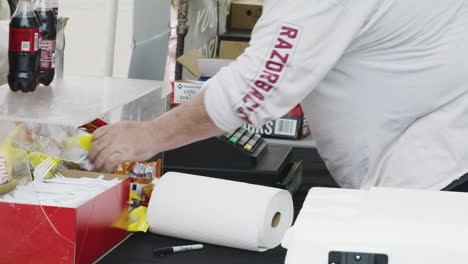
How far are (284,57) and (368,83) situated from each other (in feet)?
0.77

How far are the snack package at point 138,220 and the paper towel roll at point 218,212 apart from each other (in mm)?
27

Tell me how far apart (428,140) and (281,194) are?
1.04ft

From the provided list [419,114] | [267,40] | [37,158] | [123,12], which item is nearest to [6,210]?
[37,158]

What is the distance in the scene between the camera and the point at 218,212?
1.42 metres

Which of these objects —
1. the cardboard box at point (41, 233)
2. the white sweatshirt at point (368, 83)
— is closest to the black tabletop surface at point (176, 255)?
the cardboard box at point (41, 233)

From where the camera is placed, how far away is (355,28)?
1.30 metres

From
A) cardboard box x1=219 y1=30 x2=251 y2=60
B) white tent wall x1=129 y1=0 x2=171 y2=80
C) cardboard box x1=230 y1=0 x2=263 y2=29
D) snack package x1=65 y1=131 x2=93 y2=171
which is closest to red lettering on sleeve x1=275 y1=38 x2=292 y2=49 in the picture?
snack package x1=65 y1=131 x2=93 y2=171

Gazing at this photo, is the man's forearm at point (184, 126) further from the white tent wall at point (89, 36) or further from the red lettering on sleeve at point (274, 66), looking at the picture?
the white tent wall at point (89, 36)

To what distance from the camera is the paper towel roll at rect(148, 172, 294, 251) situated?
140 centimetres

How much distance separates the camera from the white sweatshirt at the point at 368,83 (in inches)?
51.1

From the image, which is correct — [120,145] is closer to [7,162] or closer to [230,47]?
[7,162]

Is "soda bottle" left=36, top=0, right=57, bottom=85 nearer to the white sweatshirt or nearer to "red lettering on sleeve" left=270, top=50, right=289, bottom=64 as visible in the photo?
the white sweatshirt

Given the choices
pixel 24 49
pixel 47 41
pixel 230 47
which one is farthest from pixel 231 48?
pixel 24 49

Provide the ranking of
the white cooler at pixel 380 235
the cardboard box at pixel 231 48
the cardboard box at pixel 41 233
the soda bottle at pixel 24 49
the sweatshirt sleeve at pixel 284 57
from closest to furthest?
the white cooler at pixel 380 235
the cardboard box at pixel 41 233
the sweatshirt sleeve at pixel 284 57
the soda bottle at pixel 24 49
the cardboard box at pixel 231 48
